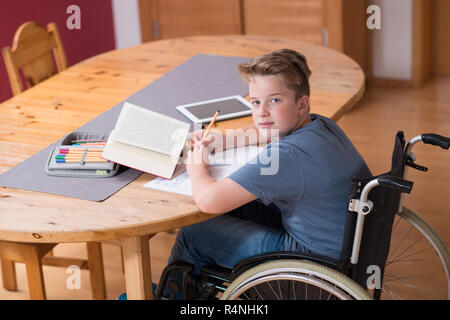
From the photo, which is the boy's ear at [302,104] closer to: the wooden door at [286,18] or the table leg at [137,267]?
the table leg at [137,267]

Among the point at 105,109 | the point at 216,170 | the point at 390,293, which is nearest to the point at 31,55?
the point at 105,109

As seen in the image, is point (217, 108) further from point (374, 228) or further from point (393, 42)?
point (393, 42)

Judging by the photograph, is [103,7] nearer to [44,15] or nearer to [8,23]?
[44,15]

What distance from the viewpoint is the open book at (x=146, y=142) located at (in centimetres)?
181

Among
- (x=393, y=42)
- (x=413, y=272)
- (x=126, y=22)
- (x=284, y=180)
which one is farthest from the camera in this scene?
(x=126, y=22)

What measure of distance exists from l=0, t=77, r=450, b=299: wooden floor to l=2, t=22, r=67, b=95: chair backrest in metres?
0.75

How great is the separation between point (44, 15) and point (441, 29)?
103 inches

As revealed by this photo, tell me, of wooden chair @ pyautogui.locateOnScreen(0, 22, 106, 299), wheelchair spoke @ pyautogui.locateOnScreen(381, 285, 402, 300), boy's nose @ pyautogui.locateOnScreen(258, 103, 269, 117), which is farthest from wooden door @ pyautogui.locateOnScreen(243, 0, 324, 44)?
boy's nose @ pyautogui.locateOnScreen(258, 103, 269, 117)

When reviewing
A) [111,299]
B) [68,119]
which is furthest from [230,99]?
[111,299]

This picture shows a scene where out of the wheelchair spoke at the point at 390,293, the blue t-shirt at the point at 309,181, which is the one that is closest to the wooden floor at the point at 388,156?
the wheelchair spoke at the point at 390,293

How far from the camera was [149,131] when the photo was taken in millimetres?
1877

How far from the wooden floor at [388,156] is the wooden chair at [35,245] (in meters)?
0.11

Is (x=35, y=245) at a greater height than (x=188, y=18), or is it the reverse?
(x=188, y=18)

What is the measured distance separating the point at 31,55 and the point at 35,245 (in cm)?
112
